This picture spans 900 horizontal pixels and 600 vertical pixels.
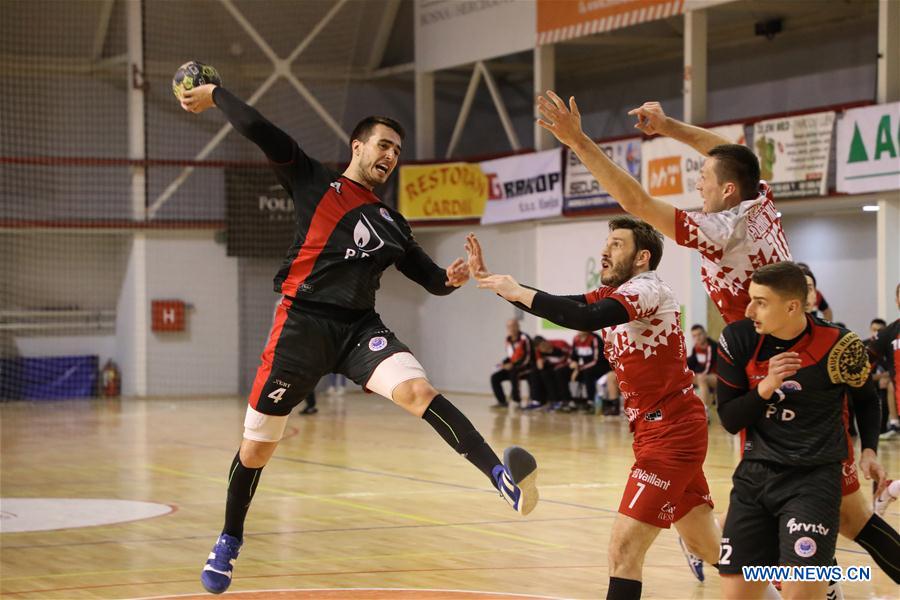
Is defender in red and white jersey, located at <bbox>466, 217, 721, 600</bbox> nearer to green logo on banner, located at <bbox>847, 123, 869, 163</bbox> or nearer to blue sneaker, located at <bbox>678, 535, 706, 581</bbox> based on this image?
blue sneaker, located at <bbox>678, 535, 706, 581</bbox>

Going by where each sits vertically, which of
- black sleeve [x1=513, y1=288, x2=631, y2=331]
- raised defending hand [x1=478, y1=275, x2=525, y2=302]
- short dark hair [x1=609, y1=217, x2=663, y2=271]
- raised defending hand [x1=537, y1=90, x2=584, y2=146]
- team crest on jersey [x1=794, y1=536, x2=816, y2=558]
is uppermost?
raised defending hand [x1=537, y1=90, x2=584, y2=146]

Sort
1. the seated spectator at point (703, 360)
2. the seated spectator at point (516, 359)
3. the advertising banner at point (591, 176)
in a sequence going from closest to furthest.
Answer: the seated spectator at point (703, 360) → the advertising banner at point (591, 176) → the seated spectator at point (516, 359)

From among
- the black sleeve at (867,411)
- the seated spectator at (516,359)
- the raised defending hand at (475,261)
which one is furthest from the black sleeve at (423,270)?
the seated spectator at (516,359)

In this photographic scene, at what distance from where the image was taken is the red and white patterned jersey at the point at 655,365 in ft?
18.8

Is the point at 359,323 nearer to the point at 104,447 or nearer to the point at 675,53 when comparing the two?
the point at 104,447

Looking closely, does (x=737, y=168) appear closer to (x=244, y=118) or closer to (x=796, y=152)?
(x=244, y=118)

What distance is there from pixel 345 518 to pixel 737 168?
5759 millimetres

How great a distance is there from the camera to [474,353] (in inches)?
1053

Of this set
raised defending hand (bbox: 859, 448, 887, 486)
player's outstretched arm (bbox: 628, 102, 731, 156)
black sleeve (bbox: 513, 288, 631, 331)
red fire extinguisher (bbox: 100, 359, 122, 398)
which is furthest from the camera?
red fire extinguisher (bbox: 100, 359, 122, 398)

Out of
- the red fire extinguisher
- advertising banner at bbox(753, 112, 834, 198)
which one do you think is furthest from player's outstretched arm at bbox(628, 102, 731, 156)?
the red fire extinguisher

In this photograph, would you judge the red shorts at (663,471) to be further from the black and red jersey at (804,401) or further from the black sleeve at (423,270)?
the black sleeve at (423,270)

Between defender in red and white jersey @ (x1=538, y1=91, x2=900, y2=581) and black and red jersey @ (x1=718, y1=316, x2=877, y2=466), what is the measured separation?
1.32ft

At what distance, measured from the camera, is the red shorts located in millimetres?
5574

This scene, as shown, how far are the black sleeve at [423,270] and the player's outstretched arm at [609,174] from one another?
4.16ft
